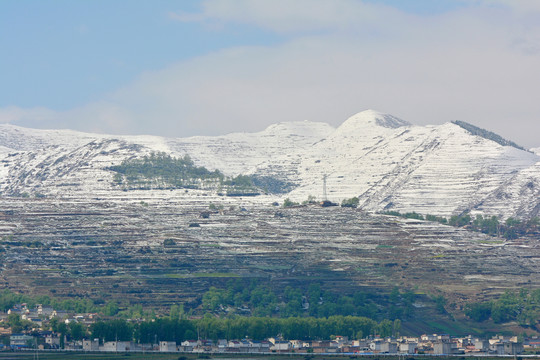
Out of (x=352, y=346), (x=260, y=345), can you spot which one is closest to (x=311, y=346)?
(x=352, y=346)

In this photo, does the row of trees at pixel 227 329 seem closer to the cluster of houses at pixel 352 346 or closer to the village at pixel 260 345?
the village at pixel 260 345

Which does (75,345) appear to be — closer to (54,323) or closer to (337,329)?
(54,323)

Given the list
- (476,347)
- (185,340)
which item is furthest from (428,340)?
(185,340)

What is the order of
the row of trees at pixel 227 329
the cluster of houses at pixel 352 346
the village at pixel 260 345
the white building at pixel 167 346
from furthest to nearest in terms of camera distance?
the row of trees at pixel 227 329 → the cluster of houses at pixel 352 346 → the village at pixel 260 345 → the white building at pixel 167 346

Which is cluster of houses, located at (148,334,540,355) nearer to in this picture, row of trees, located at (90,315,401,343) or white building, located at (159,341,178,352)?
white building, located at (159,341,178,352)

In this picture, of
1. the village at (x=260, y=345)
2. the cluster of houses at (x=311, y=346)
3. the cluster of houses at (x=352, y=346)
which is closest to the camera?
the village at (x=260, y=345)

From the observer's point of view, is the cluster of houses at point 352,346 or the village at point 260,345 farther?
the cluster of houses at point 352,346

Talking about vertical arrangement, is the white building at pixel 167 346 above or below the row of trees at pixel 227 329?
below

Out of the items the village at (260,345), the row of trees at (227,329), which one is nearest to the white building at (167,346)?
the village at (260,345)

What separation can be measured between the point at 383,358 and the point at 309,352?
440 inches

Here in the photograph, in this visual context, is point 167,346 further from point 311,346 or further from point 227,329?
point 311,346

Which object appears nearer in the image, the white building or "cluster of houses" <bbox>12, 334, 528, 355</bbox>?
the white building

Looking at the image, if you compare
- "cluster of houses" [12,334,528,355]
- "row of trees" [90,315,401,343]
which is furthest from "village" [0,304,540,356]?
"row of trees" [90,315,401,343]

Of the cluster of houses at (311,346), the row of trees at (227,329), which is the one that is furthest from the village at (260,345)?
the row of trees at (227,329)
